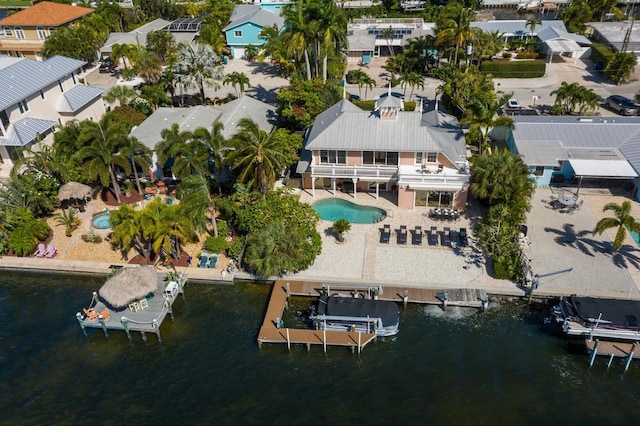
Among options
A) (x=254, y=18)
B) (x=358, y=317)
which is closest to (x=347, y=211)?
(x=358, y=317)

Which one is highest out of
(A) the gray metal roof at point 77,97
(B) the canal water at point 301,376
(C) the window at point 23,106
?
(C) the window at point 23,106

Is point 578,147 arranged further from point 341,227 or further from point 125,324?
point 125,324

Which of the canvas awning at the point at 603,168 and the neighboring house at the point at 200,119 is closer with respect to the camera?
the canvas awning at the point at 603,168

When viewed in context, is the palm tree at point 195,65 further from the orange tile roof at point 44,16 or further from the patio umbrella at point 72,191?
the orange tile roof at point 44,16

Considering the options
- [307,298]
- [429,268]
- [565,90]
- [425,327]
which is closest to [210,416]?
[307,298]

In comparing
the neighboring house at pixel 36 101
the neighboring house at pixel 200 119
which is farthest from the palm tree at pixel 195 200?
the neighboring house at pixel 36 101
